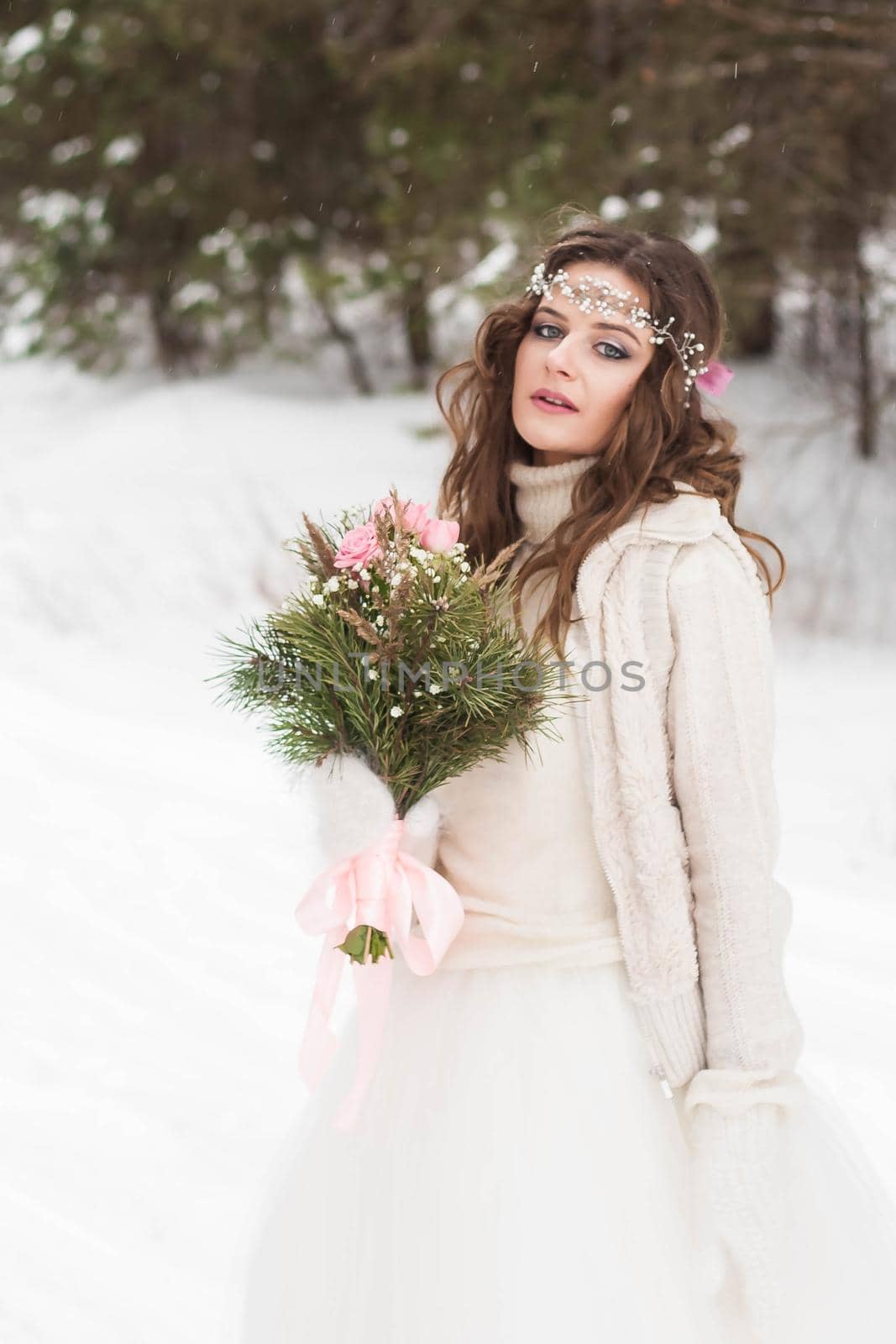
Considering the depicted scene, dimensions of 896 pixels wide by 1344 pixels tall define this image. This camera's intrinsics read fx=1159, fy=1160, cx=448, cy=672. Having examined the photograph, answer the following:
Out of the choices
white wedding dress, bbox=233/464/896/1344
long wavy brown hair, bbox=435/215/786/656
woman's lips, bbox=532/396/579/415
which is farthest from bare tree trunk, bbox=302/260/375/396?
white wedding dress, bbox=233/464/896/1344

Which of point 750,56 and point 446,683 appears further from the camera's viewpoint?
point 750,56

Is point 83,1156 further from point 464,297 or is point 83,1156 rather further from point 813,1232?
point 464,297

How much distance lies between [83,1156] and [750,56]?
7.05m

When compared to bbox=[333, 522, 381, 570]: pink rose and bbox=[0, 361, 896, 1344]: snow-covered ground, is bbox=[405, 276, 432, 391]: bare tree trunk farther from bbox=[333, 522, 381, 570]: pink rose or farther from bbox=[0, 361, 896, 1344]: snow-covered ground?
A: bbox=[333, 522, 381, 570]: pink rose

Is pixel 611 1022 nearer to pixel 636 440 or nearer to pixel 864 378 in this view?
pixel 636 440

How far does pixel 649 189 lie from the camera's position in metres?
8.00

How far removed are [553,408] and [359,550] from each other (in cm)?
52

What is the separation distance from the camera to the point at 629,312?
181 cm

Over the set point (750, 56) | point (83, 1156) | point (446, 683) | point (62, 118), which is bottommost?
point (83, 1156)

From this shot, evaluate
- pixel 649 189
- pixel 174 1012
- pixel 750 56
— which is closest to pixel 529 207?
pixel 649 189

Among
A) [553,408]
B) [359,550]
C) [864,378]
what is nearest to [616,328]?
[553,408]

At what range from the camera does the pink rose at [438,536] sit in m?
1.55

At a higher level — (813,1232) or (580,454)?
(580,454)

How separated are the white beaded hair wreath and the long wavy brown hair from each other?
0.05 ft
